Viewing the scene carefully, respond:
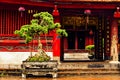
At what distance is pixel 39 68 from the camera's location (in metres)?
16.5

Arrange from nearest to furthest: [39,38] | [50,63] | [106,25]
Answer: [50,63], [39,38], [106,25]

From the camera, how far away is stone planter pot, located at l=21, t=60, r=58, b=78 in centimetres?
1642

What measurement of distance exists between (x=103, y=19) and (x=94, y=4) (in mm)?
3777

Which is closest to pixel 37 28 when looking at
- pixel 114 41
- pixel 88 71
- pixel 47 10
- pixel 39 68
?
pixel 39 68

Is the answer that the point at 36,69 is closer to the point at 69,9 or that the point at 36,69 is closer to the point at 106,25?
the point at 69,9

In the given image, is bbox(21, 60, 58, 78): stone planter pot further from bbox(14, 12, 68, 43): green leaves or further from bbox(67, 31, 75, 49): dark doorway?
bbox(67, 31, 75, 49): dark doorway

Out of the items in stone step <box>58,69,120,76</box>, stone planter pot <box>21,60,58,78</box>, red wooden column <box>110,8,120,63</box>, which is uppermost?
red wooden column <box>110,8,120,63</box>

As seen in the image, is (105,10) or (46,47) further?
(105,10)

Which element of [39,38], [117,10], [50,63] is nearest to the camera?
[50,63]

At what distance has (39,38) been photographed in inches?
725

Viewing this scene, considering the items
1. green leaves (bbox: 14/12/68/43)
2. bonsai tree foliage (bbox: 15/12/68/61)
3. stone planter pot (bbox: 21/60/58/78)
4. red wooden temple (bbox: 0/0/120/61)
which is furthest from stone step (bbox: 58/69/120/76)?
red wooden temple (bbox: 0/0/120/61)

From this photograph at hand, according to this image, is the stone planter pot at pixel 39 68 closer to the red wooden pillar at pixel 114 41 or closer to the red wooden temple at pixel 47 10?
the red wooden temple at pixel 47 10

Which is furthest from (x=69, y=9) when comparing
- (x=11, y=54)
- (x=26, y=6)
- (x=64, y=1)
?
(x=11, y=54)

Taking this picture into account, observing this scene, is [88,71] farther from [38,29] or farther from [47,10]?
Result: [47,10]
